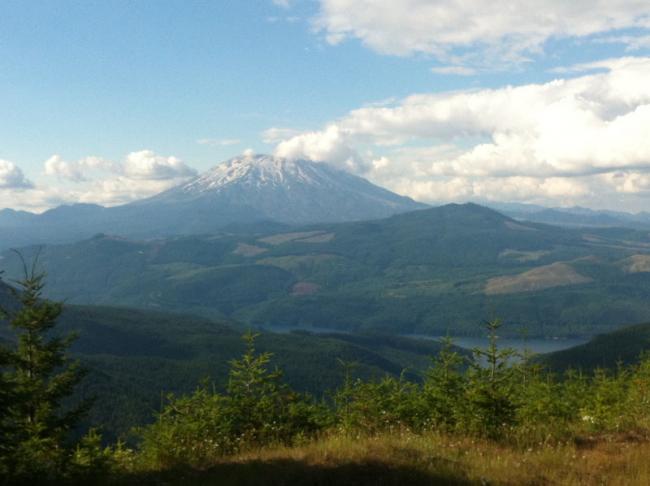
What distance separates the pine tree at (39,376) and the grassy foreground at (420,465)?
3.79 meters

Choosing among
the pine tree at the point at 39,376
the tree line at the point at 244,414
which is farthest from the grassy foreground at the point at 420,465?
the pine tree at the point at 39,376

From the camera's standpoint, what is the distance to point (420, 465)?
10.2 m

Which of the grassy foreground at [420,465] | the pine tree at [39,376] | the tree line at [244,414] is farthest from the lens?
the pine tree at [39,376]

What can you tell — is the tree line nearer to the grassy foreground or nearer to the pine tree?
the pine tree

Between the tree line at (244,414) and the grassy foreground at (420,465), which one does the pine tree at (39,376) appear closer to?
the tree line at (244,414)

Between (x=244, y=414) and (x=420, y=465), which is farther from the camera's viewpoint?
(x=244, y=414)

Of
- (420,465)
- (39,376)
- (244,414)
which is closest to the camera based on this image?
(420,465)

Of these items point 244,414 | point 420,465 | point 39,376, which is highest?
point 39,376

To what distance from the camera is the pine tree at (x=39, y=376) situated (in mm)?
13094

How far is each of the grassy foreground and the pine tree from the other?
3790 mm

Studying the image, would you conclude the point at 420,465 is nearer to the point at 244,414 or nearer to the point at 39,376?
the point at 244,414

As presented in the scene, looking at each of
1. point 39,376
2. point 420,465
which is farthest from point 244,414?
point 420,465

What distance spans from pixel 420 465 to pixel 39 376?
1103cm

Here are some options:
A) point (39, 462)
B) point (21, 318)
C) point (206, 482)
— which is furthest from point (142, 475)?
point (21, 318)
